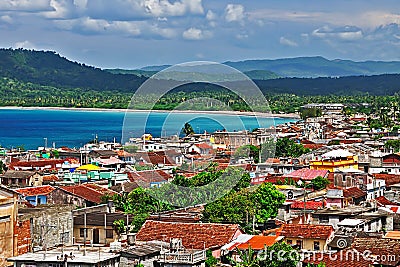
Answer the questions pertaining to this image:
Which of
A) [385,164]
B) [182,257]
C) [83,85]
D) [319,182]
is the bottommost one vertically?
[182,257]

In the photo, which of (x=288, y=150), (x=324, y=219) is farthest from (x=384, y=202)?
(x=288, y=150)

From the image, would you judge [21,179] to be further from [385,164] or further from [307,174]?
[385,164]

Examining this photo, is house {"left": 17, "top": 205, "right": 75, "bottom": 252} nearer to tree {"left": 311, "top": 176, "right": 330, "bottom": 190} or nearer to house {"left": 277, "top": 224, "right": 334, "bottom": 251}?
house {"left": 277, "top": 224, "right": 334, "bottom": 251}

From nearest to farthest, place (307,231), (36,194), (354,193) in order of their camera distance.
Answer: (307,231) → (354,193) → (36,194)

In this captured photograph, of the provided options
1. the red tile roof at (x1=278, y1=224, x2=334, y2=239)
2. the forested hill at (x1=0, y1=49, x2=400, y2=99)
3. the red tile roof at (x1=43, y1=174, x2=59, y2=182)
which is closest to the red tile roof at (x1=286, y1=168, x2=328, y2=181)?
the red tile roof at (x1=43, y1=174, x2=59, y2=182)

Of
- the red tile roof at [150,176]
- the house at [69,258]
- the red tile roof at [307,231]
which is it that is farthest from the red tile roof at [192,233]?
the red tile roof at [150,176]

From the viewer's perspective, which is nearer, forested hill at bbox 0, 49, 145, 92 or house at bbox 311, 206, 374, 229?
house at bbox 311, 206, 374, 229
